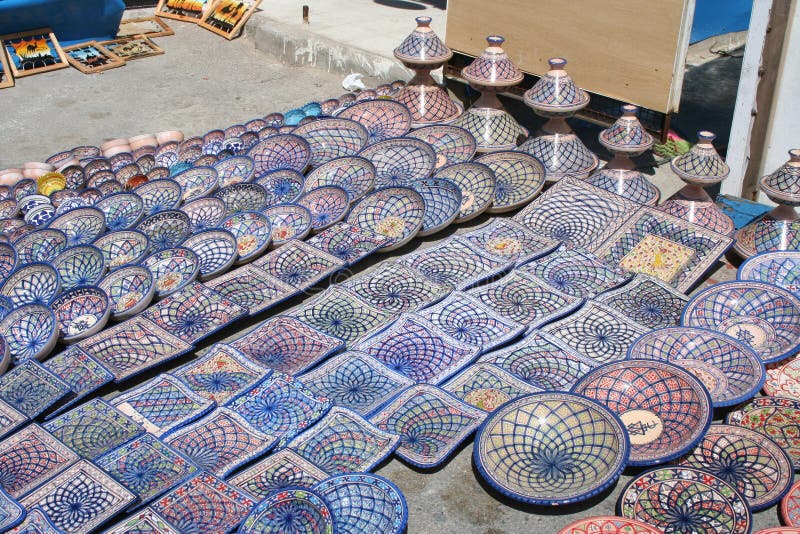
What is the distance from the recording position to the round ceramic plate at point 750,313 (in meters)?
3.97

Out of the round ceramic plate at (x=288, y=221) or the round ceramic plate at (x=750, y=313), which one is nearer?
the round ceramic plate at (x=750, y=313)

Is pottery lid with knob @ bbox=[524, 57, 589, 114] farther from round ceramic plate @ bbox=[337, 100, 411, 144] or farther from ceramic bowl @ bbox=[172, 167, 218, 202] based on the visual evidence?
ceramic bowl @ bbox=[172, 167, 218, 202]

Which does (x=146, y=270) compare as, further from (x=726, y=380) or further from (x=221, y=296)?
(x=726, y=380)

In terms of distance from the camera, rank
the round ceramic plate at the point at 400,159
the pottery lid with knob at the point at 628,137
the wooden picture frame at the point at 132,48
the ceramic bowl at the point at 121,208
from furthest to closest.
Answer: the wooden picture frame at the point at 132,48 < the round ceramic plate at the point at 400,159 < the ceramic bowl at the point at 121,208 < the pottery lid with knob at the point at 628,137

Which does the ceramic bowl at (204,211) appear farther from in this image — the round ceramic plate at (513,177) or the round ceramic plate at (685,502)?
the round ceramic plate at (685,502)

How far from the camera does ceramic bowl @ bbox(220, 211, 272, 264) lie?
4.85 meters

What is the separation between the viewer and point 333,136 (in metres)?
6.24

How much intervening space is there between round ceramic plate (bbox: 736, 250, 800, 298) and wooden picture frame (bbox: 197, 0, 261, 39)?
7.19 meters

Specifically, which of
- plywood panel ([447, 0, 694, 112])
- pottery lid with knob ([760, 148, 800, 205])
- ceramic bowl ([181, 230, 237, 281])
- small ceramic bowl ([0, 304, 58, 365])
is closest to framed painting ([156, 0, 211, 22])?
plywood panel ([447, 0, 694, 112])

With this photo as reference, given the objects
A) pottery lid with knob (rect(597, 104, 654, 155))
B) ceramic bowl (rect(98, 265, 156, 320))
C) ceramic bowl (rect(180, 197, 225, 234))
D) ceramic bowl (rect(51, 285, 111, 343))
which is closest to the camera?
ceramic bowl (rect(51, 285, 111, 343))

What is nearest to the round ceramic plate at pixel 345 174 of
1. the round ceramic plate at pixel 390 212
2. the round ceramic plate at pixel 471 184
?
the round ceramic plate at pixel 390 212

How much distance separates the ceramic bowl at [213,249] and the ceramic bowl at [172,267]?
0.06m

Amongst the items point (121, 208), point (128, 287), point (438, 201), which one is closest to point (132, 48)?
point (121, 208)

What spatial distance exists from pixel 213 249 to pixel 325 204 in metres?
0.82
